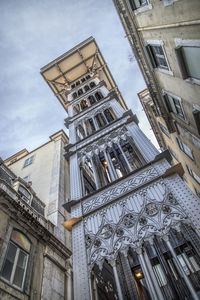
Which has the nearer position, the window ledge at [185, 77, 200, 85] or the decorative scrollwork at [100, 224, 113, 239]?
the decorative scrollwork at [100, 224, 113, 239]

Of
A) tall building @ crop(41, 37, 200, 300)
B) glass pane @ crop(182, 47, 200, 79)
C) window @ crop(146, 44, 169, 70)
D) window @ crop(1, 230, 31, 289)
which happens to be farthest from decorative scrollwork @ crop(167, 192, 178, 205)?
window @ crop(1, 230, 31, 289)

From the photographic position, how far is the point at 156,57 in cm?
1205

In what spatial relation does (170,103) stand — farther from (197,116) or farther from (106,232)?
(106,232)

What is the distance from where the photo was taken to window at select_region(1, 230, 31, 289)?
9688mm

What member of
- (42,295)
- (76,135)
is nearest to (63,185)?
(76,135)

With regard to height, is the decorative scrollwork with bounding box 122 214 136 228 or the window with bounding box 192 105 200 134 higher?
the window with bounding box 192 105 200 134

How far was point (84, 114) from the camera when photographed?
17.8 meters

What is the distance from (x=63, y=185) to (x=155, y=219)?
14.1 metres

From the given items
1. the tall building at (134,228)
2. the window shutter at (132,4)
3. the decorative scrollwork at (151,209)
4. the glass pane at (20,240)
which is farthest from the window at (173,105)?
the glass pane at (20,240)

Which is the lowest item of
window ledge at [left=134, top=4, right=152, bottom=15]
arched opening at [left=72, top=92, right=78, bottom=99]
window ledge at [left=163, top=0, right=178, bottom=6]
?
window ledge at [left=163, top=0, right=178, bottom=6]

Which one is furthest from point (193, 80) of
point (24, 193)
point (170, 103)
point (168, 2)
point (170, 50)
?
point (24, 193)

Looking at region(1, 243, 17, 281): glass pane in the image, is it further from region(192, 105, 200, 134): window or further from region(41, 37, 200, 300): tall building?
region(192, 105, 200, 134): window

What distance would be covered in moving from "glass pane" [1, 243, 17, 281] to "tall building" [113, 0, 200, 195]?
377 inches

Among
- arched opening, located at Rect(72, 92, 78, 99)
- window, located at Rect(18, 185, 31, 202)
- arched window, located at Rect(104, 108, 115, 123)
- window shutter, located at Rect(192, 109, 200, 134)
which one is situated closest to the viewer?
window shutter, located at Rect(192, 109, 200, 134)
